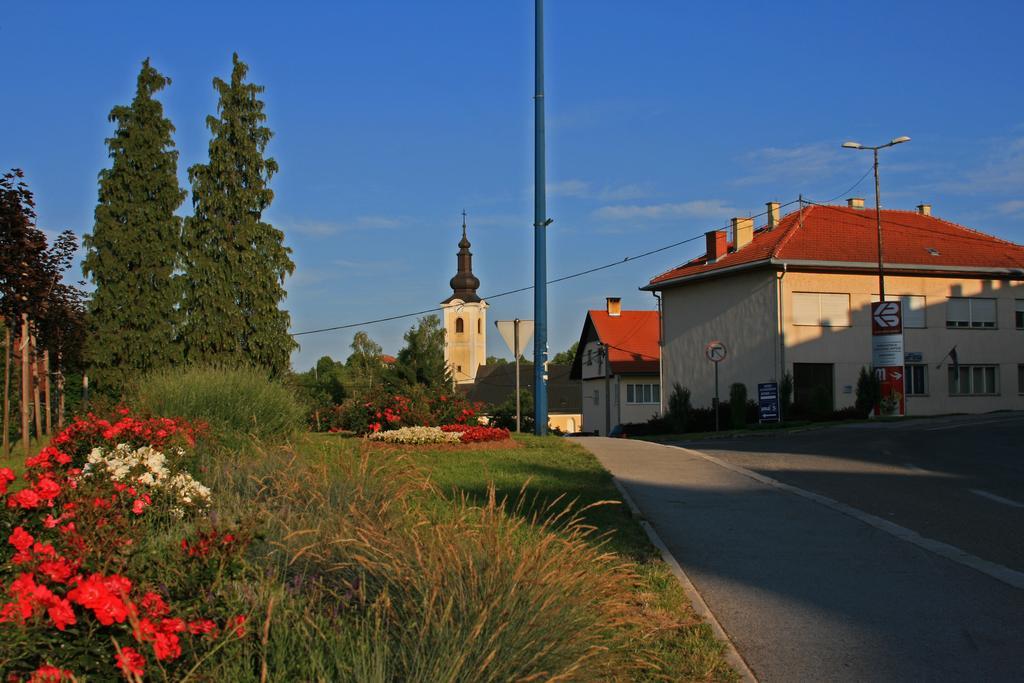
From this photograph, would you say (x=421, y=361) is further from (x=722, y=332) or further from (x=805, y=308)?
(x=805, y=308)

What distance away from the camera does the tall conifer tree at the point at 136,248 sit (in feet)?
84.3

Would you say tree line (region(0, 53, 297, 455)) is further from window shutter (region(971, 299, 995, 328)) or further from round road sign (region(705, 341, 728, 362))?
window shutter (region(971, 299, 995, 328))

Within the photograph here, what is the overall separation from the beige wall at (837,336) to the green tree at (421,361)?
10995 mm

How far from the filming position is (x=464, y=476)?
11992 mm

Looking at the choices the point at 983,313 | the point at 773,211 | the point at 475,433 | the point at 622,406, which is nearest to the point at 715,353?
the point at 773,211

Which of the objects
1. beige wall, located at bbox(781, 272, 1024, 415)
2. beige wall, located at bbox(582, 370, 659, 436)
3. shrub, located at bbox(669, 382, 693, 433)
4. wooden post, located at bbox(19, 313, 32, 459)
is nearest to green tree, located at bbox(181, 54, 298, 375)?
wooden post, located at bbox(19, 313, 32, 459)

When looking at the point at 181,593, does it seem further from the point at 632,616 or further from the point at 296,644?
the point at 632,616

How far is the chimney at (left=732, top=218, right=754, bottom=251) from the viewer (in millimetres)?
44062

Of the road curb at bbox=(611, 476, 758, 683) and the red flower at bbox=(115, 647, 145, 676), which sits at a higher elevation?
the red flower at bbox=(115, 647, 145, 676)

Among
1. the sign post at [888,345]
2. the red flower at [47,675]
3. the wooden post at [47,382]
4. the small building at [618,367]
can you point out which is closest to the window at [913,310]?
the sign post at [888,345]

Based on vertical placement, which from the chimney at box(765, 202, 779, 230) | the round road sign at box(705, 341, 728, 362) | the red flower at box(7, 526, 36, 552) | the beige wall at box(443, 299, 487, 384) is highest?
the chimney at box(765, 202, 779, 230)

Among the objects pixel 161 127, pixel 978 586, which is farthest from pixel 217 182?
pixel 978 586

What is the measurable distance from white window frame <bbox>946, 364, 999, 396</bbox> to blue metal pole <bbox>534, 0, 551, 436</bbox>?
27.1 metres

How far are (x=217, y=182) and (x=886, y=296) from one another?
26164 mm
